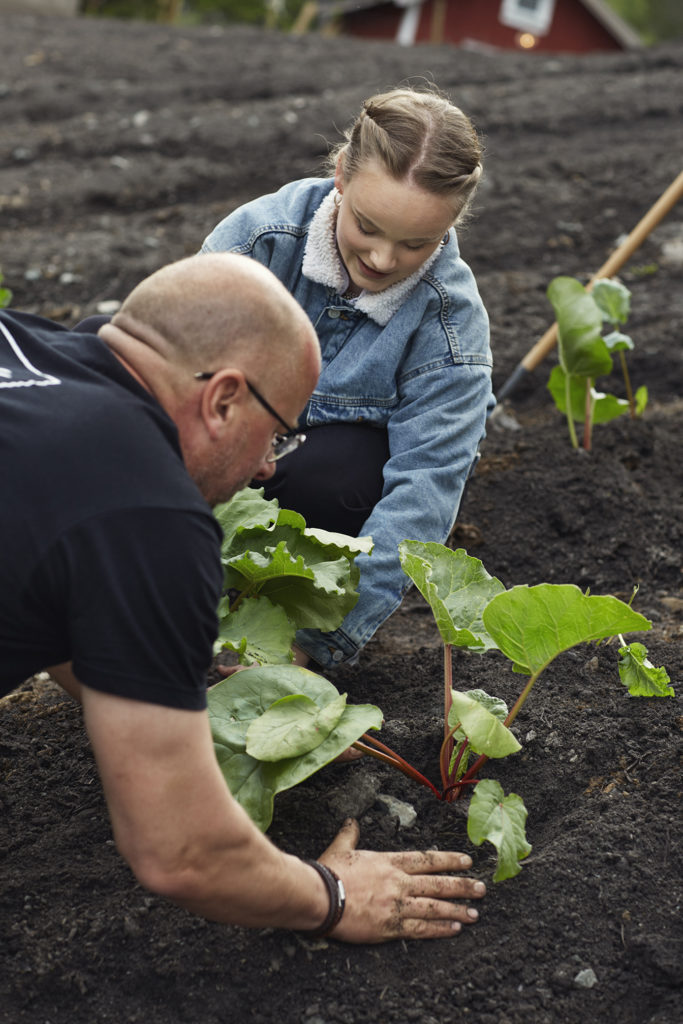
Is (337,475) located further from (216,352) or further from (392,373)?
(216,352)

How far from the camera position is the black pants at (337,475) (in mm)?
2514

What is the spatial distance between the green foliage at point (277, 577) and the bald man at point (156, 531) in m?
0.41

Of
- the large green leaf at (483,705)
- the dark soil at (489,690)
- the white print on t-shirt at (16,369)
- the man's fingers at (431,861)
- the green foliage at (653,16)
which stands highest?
the white print on t-shirt at (16,369)

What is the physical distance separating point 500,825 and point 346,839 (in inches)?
12.6

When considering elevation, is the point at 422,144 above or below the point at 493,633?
above

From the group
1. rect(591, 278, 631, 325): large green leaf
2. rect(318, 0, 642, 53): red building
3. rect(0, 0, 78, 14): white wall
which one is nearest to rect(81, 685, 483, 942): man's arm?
rect(591, 278, 631, 325): large green leaf

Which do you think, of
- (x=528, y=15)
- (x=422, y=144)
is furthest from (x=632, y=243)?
(x=528, y=15)

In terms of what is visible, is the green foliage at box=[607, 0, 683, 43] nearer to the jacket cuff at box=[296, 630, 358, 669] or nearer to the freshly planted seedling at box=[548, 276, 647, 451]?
the freshly planted seedling at box=[548, 276, 647, 451]

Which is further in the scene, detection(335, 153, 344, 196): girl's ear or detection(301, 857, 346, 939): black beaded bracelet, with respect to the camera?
detection(335, 153, 344, 196): girl's ear

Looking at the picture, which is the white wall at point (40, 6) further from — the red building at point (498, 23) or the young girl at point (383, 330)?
the young girl at point (383, 330)

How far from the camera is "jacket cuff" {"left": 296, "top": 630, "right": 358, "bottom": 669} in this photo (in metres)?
2.31

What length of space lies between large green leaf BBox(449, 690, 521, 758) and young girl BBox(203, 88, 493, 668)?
21.3 inches

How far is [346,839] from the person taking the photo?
1.90 m

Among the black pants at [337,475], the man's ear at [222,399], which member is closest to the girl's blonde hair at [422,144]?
the black pants at [337,475]
